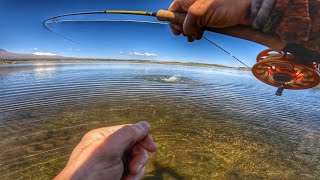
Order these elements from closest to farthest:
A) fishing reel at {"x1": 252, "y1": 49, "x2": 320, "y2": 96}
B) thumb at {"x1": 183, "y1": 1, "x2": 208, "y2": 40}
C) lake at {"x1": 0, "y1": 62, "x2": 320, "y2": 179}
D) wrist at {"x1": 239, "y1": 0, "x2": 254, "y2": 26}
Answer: wrist at {"x1": 239, "y1": 0, "x2": 254, "y2": 26}, thumb at {"x1": 183, "y1": 1, "x2": 208, "y2": 40}, fishing reel at {"x1": 252, "y1": 49, "x2": 320, "y2": 96}, lake at {"x1": 0, "y1": 62, "x2": 320, "y2": 179}

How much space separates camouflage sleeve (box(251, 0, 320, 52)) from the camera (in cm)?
181

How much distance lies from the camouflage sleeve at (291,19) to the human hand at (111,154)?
1482 mm

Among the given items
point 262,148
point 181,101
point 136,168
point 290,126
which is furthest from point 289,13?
point 181,101

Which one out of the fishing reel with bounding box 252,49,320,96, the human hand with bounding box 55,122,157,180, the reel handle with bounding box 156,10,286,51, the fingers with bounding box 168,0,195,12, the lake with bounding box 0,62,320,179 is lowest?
the lake with bounding box 0,62,320,179

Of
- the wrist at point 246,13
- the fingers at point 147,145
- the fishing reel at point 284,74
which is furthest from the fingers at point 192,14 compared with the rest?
the fishing reel at point 284,74

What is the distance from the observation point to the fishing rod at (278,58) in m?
2.08

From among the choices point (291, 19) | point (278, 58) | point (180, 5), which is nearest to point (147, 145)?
point (180, 5)

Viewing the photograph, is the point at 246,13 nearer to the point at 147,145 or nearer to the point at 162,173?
the point at 147,145

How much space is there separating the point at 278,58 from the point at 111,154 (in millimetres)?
2876

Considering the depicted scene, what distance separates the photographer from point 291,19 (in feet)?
6.14

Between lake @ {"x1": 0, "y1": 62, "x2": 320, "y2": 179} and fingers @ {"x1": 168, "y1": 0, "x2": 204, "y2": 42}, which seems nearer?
fingers @ {"x1": 168, "y1": 0, "x2": 204, "y2": 42}

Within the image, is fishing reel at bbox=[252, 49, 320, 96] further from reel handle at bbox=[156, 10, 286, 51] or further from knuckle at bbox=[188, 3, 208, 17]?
knuckle at bbox=[188, 3, 208, 17]

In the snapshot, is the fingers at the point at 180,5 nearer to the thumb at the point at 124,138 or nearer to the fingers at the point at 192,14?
the fingers at the point at 192,14

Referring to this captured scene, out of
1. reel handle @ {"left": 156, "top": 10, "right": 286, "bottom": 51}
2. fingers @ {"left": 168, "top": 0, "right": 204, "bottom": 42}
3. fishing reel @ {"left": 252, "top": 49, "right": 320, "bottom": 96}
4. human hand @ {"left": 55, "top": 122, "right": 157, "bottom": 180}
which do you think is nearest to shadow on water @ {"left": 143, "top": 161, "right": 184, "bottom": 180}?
fishing reel @ {"left": 252, "top": 49, "right": 320, "bottom": 96}
